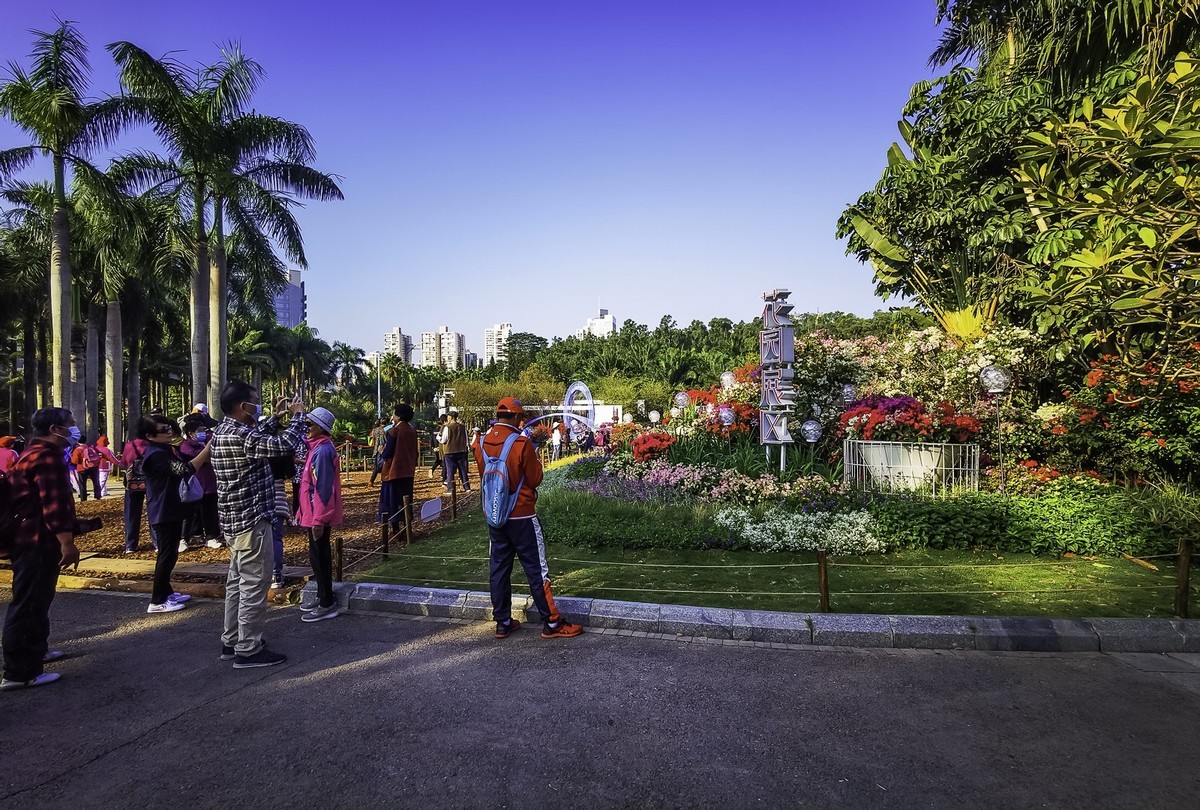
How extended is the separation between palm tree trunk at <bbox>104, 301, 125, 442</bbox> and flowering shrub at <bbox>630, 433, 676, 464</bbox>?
19978mm

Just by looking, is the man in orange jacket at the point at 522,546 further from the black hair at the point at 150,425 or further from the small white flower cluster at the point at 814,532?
the black hair at the point at 150,425

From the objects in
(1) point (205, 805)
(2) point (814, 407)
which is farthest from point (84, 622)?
(2) point (814, 407)

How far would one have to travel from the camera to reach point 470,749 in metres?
3.47

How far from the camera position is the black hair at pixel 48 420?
15.4 ft

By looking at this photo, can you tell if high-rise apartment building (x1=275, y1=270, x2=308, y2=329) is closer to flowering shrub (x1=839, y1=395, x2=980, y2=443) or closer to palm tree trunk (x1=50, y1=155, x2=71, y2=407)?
palm tree trunk (x1=50, y1=155, x2=71, y2=407)

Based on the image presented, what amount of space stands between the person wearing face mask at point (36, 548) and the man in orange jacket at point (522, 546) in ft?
9.51

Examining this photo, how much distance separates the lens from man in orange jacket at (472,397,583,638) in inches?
202

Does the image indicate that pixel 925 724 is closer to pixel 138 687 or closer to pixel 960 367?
pixel 138 687

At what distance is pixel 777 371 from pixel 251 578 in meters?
8.80

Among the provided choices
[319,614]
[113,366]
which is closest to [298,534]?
[319,614]

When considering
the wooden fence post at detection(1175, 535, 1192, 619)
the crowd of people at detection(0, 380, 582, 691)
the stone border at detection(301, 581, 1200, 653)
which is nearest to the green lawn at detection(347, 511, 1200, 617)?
the wooden fence post at detection(1175, 535, 1192, 619)

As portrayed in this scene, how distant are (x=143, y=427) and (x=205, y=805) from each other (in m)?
4.66

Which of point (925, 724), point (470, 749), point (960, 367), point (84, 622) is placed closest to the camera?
point (470, 749)

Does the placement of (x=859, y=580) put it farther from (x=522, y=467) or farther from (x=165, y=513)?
(x=165, y=513)
